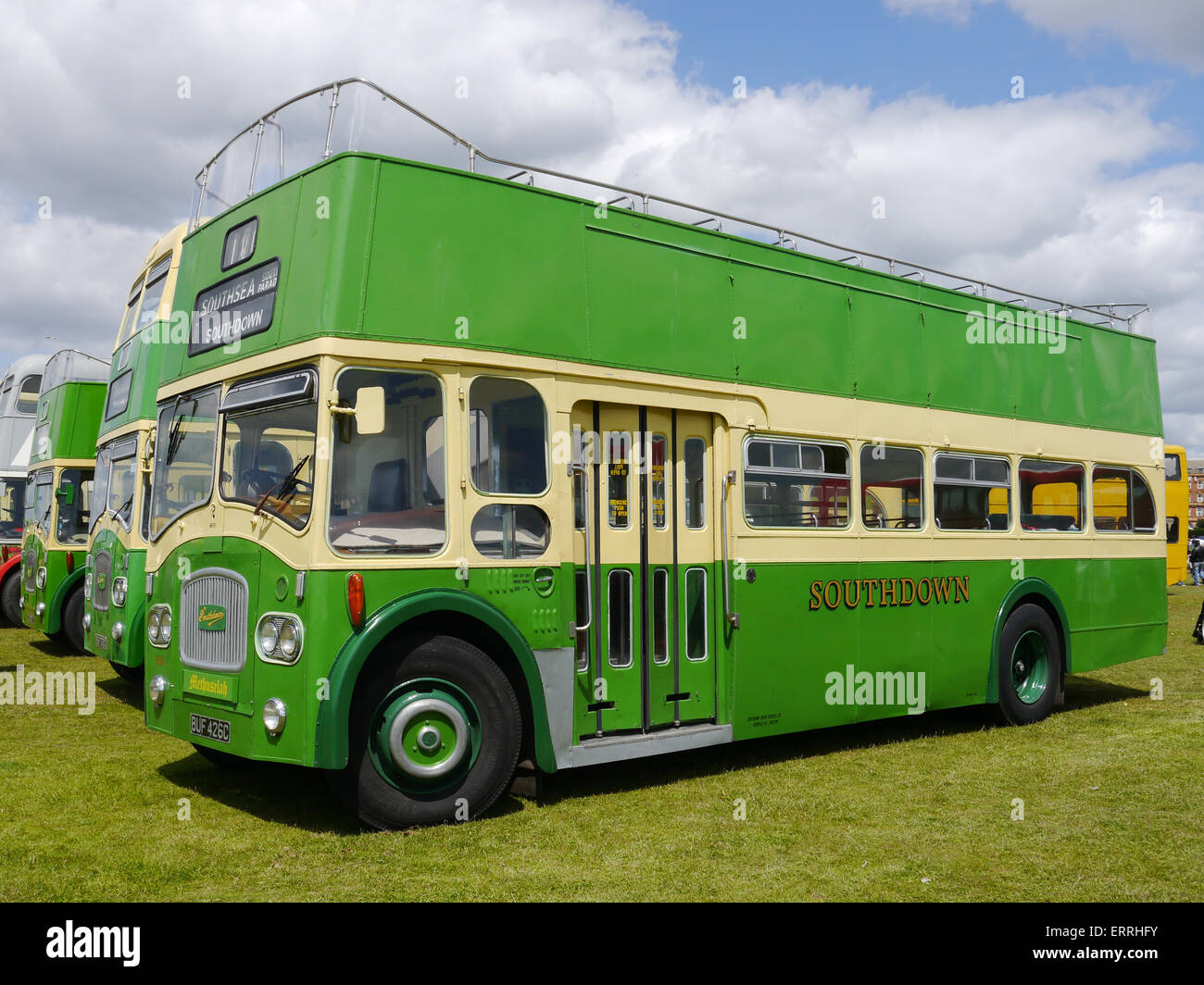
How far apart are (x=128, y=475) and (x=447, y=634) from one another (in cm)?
710

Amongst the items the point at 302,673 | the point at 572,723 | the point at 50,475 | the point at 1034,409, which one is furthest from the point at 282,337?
the point at 50,475

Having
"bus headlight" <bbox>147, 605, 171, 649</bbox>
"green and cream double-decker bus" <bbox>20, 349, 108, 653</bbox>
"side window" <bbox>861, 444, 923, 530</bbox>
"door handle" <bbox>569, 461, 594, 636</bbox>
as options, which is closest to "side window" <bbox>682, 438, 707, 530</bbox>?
"door handle" <bbox>569, 461, 594, 636</bbox>

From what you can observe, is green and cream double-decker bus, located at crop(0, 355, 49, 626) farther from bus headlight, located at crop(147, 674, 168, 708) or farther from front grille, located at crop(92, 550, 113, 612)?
bus headlight, located at crop(147, 674, 168, 708)

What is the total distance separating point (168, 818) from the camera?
7.26m

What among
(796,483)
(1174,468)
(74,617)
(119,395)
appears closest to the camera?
(796,483)

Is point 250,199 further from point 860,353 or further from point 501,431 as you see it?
point 860,353

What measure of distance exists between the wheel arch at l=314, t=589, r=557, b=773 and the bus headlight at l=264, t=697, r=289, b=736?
0.27 metres

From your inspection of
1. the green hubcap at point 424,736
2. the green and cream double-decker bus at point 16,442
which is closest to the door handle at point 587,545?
the green hubcap at point 424,736

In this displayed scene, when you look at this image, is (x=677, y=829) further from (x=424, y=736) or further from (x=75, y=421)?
(x=75, y=421)

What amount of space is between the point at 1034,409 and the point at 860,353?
2.74m

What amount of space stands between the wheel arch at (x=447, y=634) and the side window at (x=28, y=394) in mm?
16697

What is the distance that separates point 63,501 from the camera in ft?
53.4

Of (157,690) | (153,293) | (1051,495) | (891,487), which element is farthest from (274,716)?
(1051,495)

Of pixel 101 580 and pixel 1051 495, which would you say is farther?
pixel 101 580
